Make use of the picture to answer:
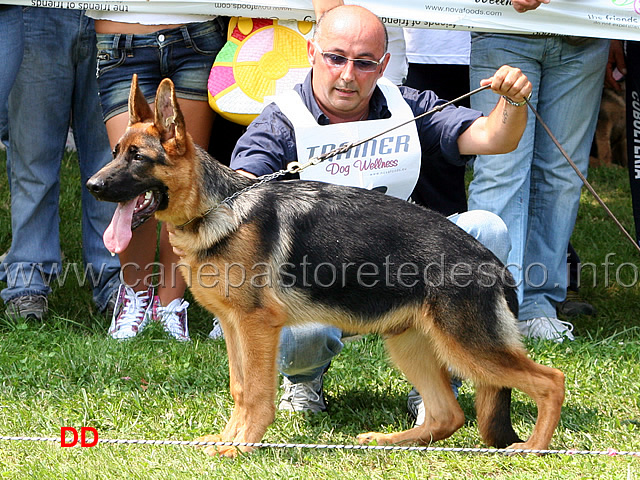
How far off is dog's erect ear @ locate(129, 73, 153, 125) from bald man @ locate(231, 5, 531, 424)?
514 millimetres

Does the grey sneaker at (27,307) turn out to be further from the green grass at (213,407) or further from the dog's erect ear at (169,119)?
the dog's erect ear at (169,119)

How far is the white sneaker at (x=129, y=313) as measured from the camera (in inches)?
191

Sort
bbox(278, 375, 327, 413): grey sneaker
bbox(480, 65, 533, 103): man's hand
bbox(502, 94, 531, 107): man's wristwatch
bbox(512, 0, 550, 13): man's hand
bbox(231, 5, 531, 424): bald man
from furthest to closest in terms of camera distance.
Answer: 1. bbox(512, 0, 550, 13): man's hand
2. bbox(278, 375, 327, 413): grey sneaker
3. bbox(231, 5, 531, 424): bald man
4. bbox(502, 94, 531, 107): man's wristwatch
5. bbox(480, 65, 533, 103): man's hand

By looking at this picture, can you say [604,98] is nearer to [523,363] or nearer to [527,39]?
[527,39]

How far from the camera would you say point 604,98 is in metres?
9.12

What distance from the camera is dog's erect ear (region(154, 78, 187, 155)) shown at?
314 centimetres

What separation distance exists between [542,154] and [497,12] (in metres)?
0.88

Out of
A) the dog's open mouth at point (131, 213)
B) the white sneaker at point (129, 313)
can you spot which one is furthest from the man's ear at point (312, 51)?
the white sneaker at point (129, 313)

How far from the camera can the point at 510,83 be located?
3492 millimetres

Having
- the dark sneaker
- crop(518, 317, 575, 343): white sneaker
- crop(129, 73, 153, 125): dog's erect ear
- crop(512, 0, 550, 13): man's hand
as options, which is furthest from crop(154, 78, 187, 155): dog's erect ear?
the dark sneaker

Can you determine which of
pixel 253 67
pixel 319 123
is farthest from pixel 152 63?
pixel 319 123

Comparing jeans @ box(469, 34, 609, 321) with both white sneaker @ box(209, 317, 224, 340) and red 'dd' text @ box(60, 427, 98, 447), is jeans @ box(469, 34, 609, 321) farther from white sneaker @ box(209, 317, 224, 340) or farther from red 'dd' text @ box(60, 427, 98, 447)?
red 'dd' text @ box(60, 427, 98, 447)

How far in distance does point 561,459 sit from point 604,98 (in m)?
6.64

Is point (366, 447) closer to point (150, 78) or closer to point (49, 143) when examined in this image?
point (150, 78)
